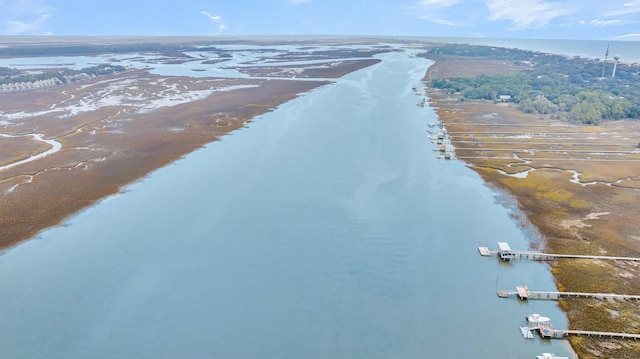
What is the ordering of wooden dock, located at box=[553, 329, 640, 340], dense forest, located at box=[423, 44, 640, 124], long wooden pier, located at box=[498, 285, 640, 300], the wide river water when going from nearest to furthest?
wooden dock, located at box=[553, 329, 640, 340], the wide river water, long wooden pier, located at box=[498, 285, 640, 300], dense forest, located at box=[423, 44, 640, 124]

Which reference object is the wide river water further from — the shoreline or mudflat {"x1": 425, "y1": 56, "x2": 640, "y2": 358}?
the shoreline

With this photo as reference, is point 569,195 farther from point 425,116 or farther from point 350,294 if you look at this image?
point 425,116

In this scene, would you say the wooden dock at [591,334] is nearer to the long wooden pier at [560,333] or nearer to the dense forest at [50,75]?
the long wooden pier at [560,333]

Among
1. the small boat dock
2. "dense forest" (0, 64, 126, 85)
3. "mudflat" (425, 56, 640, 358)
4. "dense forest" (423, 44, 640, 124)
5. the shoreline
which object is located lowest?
the small boat dock

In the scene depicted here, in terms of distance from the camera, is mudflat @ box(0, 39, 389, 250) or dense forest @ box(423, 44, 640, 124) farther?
dense forest @ box(423, 44, 640, 124)

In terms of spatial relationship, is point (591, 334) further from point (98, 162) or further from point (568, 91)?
point (568, 91)

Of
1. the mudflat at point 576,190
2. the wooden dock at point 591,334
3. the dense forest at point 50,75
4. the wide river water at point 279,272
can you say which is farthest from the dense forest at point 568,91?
the dense forest at point 50,75

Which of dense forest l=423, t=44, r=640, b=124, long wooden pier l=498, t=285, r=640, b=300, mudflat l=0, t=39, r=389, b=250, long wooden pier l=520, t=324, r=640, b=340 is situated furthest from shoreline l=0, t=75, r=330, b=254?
dense forest l=423, t=44, r=640, b=124

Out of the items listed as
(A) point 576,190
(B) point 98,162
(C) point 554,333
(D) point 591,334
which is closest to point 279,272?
(C) point 554,333
